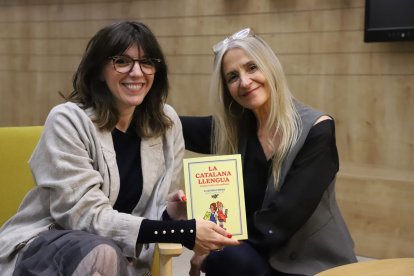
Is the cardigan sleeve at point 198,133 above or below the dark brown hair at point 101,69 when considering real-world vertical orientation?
below

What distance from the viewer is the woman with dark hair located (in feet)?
6.63

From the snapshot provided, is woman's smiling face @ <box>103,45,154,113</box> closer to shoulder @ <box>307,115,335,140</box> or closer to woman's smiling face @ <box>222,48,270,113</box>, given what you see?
woman's smiling face @ <box>222,48,270,113</box>

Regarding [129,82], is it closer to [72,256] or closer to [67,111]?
[67,111]

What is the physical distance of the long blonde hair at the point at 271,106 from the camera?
7.97 ft

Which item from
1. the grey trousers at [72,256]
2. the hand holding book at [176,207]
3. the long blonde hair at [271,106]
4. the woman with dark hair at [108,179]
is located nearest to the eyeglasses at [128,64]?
the woman with dark hair at [108,179]

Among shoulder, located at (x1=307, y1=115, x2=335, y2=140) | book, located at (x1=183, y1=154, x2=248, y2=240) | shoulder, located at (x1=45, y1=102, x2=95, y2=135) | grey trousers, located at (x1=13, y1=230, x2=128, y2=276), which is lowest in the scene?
grey trousers, located at (x1=13, y1=230, x2=128, y2=276)

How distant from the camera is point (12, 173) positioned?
2.47 meters

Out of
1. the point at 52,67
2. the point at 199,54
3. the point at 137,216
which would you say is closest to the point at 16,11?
the point at 52,67

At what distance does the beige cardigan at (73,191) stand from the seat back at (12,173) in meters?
0.23

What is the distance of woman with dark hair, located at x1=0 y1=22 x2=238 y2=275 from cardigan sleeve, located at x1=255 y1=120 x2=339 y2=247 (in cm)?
27

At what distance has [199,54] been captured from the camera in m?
4.98

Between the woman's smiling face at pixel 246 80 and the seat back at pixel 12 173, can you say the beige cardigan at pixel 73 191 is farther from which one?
the woman's smiling face at pixel 246 80

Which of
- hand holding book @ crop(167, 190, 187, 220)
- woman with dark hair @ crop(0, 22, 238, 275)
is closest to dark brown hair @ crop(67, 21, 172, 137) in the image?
woman with dark hair @ crop(0, 22, 238, 275)

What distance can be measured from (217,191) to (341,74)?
2.49m
